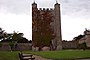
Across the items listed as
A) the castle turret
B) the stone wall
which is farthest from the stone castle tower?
the stone wall

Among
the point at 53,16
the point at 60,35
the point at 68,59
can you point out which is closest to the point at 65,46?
the point at 60,35

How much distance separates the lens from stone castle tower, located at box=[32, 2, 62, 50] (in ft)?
231

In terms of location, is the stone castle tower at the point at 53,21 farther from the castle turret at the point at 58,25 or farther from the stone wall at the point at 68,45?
the stone wall at the point at 68,45

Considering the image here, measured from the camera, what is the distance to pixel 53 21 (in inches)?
2936

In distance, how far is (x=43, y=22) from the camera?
69.8m

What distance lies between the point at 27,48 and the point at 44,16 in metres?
11.6

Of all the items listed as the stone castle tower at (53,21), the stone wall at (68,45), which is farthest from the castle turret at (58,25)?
the stone wall at (68,45)

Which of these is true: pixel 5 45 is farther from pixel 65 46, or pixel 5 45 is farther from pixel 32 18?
pixel 65 46

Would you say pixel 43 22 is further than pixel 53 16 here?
No

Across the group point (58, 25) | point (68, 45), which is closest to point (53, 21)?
point (58, 25)

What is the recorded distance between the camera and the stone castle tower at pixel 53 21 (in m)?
70.5

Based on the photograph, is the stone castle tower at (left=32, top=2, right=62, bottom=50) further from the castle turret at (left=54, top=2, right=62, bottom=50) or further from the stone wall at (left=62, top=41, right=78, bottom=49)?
the stone wall at (left=62, top=41, right=78, bottom=49)

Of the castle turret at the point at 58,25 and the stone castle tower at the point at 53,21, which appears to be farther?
the castle turret at the point at 58,25

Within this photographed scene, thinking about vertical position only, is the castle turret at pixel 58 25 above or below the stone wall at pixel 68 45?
above
